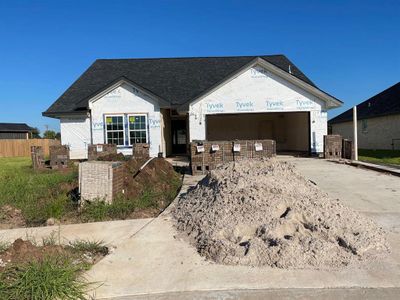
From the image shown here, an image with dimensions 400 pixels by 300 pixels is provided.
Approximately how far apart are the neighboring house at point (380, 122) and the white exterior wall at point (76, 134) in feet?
70.3

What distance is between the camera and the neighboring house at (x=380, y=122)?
2734 cm

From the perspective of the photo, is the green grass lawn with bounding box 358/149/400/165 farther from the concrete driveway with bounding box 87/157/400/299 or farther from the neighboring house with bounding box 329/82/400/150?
the concrete driveway with bounding box 87/157/400/299

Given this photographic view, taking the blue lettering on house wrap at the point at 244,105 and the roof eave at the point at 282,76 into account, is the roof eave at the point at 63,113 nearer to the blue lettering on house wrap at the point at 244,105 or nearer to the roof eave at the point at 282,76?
the roof eave at the point at 282,76

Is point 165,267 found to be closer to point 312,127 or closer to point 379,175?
point 379,175

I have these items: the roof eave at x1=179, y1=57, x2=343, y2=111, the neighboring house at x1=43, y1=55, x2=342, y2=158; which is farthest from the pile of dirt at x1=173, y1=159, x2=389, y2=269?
the neighboring house at x1=43, y1=55, x2=342, y2=158

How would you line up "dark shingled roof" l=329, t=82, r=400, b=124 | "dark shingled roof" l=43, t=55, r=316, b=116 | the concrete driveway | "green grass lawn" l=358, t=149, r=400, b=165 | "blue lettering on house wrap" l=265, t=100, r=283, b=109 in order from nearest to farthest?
1. the concrete driveway
2. "green grass lawn" l=358, t=149, r=400, b=165
3. "blue lettering on house wrap" l=265, t=100, r=283, b=109
4. "dark shingled roof" l=43, t=55, r=316, b=116
5. "dark shingled roof" l=329, t=82, r=400, b=124

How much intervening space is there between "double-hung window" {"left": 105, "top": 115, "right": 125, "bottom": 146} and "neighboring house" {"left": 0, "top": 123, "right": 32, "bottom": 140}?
42.9m

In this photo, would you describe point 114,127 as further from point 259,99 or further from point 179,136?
point 259,99

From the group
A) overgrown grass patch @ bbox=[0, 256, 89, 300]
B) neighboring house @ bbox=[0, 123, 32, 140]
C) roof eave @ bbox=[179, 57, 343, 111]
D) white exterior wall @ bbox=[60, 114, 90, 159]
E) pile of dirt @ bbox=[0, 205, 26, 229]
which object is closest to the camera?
overgrown grass patch @ bbox=[0, 256, 89, 300]

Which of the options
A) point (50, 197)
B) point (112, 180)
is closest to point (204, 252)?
point (112, 180)

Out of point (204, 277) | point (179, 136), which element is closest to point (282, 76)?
Result: point (179, 136)

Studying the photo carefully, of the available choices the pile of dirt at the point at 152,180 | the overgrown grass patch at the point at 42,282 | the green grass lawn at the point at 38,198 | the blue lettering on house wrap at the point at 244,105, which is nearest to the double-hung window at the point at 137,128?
the blue lettering on house wrap at the point at 244,105

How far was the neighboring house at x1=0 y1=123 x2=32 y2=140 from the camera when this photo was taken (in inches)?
2242

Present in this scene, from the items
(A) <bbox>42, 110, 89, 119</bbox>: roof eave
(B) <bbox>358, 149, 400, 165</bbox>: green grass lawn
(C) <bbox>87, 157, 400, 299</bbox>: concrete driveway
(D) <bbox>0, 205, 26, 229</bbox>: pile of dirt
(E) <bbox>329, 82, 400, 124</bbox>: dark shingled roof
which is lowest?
(C) <bbox>87, 157, 400, 299</bbox>: concrete driveway
